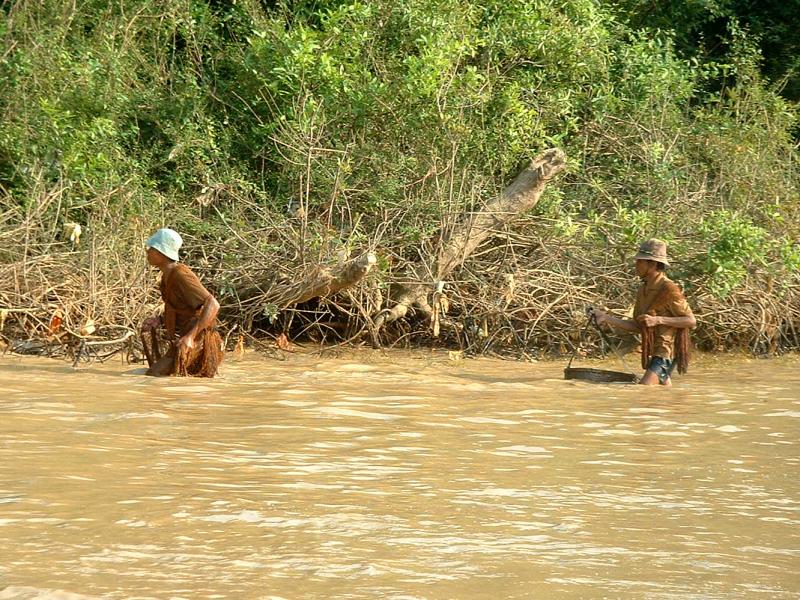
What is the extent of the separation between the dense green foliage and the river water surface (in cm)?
282

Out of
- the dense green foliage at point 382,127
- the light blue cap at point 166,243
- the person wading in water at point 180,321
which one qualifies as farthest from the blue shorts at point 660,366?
the light blue cap at point 166,243

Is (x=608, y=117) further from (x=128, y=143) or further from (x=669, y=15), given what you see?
(x=128, y=143)

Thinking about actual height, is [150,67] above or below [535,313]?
above

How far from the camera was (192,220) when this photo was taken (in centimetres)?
1145

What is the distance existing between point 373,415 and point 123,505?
2730 millimetres

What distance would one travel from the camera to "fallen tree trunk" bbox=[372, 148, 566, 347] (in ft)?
36.6

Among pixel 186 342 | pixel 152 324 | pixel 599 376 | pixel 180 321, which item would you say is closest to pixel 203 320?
pixel 186 342

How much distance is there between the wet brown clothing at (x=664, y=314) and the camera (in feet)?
31.1

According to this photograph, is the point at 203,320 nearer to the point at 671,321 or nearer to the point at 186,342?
the point at 186,342

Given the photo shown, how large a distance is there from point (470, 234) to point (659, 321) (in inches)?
93.5

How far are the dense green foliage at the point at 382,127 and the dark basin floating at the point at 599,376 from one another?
6.60 ft

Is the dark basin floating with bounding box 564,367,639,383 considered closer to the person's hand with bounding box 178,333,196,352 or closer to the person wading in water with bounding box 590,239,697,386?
the person wading in water with bounding box 590,239,697,386

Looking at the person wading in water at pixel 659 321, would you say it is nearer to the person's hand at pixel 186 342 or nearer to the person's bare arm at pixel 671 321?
the person's bare arm at pixel 671 321

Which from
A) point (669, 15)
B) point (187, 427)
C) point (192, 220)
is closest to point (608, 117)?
point (669, 15)
